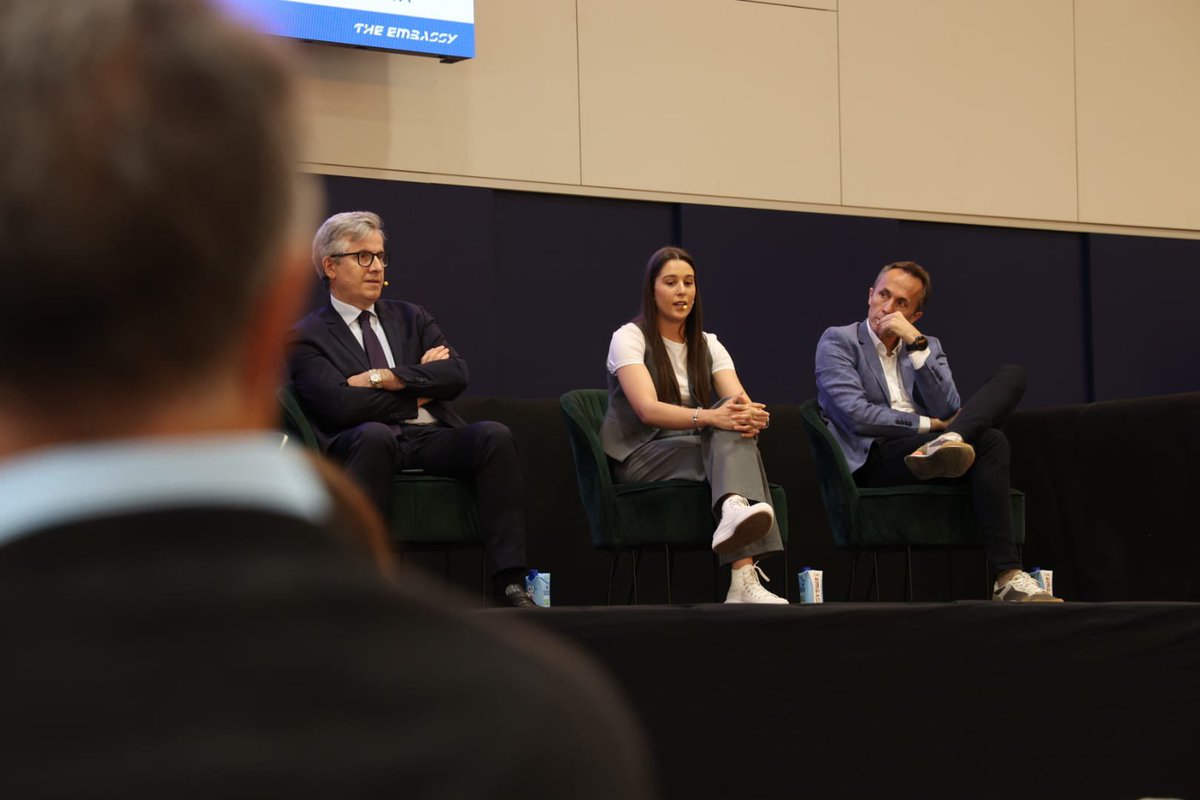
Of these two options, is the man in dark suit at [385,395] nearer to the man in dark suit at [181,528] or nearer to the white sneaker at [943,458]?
the white sneaker at [943,458]

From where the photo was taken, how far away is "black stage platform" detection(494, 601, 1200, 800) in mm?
3207

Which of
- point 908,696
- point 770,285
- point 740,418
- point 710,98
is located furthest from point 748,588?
point 710,98

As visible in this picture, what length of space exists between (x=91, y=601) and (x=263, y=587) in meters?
0.04

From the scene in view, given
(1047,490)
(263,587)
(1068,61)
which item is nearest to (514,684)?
(263,587)

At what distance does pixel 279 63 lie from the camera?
0.44 m

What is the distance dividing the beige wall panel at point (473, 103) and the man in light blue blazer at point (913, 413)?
1942 mm

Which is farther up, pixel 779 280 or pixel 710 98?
pixel 710 98

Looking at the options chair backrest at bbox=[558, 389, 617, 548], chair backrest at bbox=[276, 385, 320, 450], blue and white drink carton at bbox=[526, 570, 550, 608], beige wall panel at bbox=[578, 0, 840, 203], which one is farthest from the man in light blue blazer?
beige wall panel at bbox=[578, 0, 840, 203]

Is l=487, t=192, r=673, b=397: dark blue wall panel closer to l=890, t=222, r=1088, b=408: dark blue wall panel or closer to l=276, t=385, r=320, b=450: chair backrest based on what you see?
l=890, t=222, r=1088, b=408: dark blue wall panel

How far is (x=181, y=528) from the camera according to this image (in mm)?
391

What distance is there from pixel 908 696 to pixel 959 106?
15.1ft

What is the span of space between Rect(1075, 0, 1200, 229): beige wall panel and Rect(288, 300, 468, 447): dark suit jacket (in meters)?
4.46

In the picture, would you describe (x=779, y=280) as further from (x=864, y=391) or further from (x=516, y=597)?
(x=516, y=597)

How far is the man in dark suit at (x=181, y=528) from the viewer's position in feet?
1.24
